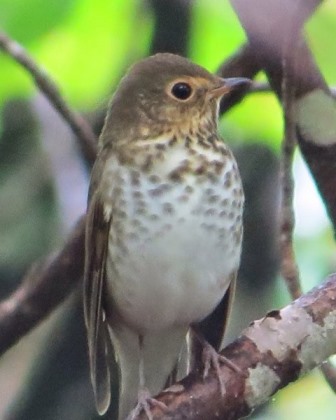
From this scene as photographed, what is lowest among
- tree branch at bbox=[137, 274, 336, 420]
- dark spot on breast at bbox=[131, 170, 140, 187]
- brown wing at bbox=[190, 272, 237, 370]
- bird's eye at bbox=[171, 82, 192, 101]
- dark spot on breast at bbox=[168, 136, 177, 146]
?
brown wing at bbox=[190, 272, 237, 370]

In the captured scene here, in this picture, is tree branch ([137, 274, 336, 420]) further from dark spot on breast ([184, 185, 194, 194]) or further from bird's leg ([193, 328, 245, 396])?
dark spot on breast ([184, 185, 194, 194])

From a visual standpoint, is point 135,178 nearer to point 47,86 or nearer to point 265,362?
point 47,86

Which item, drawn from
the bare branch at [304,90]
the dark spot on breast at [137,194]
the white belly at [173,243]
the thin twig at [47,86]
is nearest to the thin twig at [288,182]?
the bare branch at [304,90]

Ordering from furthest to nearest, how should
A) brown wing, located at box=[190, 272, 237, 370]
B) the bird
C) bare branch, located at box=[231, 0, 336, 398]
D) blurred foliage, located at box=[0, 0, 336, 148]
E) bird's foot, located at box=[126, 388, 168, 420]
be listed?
blurred foliage, located at box=[0, 0, 336, 148] → brown wing, located at box=[190, 272, 237, 370] → the bird → bare branch, located at box=[231, 0, 336, 398] → bird's foot, located at box=[126, 388, 168, 420]

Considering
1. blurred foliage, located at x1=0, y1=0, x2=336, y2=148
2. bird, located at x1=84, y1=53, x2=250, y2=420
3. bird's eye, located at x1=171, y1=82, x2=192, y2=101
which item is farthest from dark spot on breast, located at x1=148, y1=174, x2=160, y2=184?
blurred foliage, located at x1=0, y1=0, x2=336, y2=148

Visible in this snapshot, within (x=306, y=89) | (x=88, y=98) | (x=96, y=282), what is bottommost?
(x=96, y=282)

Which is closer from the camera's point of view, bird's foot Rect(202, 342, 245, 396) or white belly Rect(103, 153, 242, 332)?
bird's foot Rect(202, 342, 245, 396)

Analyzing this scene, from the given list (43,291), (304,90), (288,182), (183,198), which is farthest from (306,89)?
(43,291)

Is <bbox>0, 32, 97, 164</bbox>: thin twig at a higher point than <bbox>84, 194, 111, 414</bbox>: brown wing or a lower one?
higher
